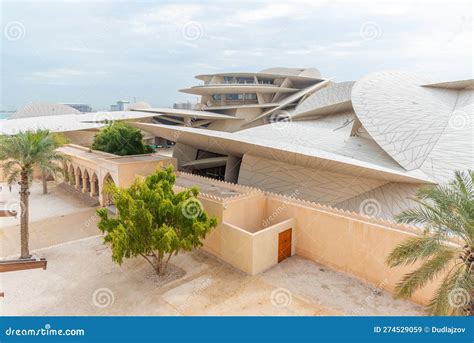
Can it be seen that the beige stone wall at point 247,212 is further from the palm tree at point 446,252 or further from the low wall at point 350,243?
the palm tree at point 446,252

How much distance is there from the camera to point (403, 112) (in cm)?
1986

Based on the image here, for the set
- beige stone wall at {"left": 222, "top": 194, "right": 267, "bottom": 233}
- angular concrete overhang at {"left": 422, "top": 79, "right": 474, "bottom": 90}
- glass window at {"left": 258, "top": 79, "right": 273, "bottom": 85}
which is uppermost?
glass window at {"left": 258, "top": 79, "right": 273, "bottom": 85}

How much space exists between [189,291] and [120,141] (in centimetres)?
2261

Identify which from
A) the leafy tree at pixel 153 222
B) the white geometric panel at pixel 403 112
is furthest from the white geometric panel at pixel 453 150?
the leafy tree at pixel 153 222

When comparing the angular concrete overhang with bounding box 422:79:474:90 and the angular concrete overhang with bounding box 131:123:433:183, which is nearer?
the angular concrete overhang with bounding box 131:123:433:183

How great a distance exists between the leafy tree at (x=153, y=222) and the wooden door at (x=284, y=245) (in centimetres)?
334

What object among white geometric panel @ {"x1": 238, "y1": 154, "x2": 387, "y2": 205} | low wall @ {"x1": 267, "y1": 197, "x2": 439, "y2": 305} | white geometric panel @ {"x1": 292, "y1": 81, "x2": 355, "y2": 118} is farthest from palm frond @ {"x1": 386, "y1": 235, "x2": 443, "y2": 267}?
white geometric panel @ {"x1": 292, "y1": 81, "x2": 355, "y2": 118}

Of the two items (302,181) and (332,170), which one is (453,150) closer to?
(332,170)

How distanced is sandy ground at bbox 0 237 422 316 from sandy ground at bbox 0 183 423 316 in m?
0.03

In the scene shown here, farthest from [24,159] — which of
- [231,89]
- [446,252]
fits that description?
[231,89]

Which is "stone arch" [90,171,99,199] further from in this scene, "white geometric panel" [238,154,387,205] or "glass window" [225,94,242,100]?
"glass window" [225,94,242,100]

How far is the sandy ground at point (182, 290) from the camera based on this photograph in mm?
11086

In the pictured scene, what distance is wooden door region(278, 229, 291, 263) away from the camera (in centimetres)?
1445

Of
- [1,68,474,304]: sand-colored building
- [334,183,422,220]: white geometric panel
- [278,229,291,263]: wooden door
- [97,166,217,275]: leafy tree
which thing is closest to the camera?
[97,166,217,275]: leafy tree
